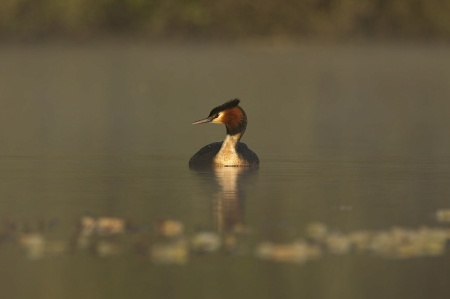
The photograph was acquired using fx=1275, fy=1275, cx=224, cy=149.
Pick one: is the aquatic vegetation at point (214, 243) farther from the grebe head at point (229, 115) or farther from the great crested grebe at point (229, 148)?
the grebe head at point (229, 115)

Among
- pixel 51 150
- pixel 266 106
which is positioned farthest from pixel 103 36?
pixel 51 150

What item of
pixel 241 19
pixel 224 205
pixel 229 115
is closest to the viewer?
pixel 224 205

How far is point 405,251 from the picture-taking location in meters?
9.55

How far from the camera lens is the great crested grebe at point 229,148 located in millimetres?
15406

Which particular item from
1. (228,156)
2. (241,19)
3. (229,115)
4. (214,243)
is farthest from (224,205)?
(241,19)

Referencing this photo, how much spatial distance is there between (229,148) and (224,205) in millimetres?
3764

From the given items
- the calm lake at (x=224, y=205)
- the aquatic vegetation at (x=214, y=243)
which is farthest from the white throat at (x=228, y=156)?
the aquatic vegetation at (x=214, y=243)

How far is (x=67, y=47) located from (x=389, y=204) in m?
62.6

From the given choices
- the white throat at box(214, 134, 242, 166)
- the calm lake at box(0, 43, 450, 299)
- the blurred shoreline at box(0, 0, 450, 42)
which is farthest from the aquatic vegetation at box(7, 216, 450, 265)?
the blurred shoreline at box(0, 0, 450, 42)

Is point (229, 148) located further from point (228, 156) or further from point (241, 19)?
point (241, 19)

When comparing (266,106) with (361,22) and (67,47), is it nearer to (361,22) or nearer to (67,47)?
(361,22)

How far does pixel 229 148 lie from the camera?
50.7 ft

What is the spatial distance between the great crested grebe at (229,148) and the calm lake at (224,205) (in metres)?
0.24

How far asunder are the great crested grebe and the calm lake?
0.79 feet
